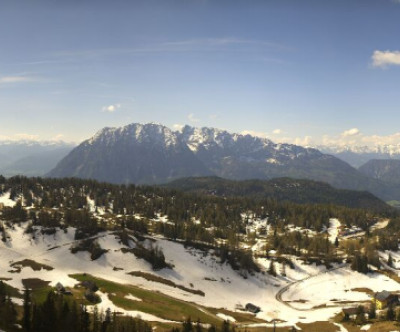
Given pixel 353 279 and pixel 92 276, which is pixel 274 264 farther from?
pixel 92 276

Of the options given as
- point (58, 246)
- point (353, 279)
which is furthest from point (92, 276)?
point (353, 279)

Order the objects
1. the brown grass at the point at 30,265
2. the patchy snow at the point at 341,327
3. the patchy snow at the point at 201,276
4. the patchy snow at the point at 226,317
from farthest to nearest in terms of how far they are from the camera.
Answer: the patchy snow at the point at 201,276
the brown grass at the point at 30,265
the patchy snow at the point at 226,317
the patchy snow at the point at 341,327

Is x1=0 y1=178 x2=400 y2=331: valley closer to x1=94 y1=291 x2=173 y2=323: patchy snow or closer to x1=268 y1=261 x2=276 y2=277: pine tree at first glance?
x1=94 y1=291 x2=173 y2=323: patchy snow

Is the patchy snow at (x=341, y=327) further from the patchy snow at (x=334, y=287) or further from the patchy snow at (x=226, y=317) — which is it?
the patchy snow at (x=226, y=317)

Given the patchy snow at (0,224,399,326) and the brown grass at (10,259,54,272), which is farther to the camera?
the patchy snow at (0,224,399,326)

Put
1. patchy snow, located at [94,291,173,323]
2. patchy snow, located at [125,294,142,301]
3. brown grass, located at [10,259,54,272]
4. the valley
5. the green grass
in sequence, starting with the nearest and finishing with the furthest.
Result: patchy snow, located at [94,291,173,323], the green grass, patchy snow, located at [125,294,142,301], the valley, brown grass, located at [10,259,54,272]

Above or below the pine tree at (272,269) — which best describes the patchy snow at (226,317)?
below

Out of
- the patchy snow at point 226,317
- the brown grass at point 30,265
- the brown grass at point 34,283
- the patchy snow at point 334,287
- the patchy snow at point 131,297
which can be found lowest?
the patchy snow at point 334,287

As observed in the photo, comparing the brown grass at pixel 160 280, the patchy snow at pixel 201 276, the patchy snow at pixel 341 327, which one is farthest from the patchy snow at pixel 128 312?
the patchy snow at pixel 341 327

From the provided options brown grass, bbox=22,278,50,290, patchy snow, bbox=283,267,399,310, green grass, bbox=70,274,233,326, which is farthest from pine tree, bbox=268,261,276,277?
brown grass, bbox=22,278,50,290
